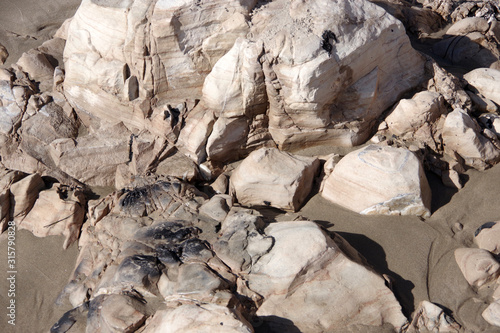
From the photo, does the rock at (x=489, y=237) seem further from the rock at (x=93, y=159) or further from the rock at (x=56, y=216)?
the rock at (x=56, y=216)

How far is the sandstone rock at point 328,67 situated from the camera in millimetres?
3699

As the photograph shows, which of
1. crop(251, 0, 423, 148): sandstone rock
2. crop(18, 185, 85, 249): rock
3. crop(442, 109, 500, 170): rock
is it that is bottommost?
crop(18, 185, 85, 249): rock

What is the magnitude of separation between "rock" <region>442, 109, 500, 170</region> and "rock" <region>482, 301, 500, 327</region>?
1.51 meters

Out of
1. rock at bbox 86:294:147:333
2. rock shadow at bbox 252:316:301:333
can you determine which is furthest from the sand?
rock shadow at bbox 252:316:301:333

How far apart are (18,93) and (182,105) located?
1.70 m

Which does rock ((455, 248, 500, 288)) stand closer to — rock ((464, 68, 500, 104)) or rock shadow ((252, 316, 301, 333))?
rock shadow ((252, 316, 301, 333))

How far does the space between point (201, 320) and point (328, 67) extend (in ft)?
7.29

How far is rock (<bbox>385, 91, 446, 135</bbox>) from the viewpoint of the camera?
417 centimetres

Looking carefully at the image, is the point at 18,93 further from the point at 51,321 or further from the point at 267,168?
the point at 267,168

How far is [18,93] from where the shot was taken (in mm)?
4500

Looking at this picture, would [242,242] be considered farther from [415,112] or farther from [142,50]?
[415,112]

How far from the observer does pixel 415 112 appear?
13.7 ft

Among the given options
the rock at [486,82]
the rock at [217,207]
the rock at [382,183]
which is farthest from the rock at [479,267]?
the rock at [486,82]

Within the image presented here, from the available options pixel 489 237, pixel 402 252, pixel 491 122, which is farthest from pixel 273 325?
pixel 491 122
